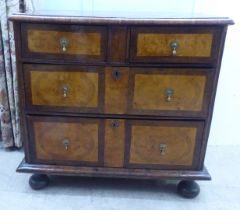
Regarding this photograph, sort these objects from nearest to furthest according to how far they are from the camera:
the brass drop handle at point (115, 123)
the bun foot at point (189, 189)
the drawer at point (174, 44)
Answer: the drawer at point (174, 44)
the brass drop handle at point (115, 123)
the bun foot at point (189, 189)

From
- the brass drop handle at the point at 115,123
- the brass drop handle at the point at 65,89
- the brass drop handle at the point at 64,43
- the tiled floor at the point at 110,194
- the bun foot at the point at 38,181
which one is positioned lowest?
the tiled floor at the point at 110,194

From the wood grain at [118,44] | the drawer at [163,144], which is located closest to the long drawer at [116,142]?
the drawer at [163,144]

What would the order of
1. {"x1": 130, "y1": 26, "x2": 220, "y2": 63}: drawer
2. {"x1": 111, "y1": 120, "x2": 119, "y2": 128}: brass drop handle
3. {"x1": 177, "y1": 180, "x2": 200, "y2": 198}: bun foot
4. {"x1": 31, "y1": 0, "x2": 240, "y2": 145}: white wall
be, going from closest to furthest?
{"x1": 130, "y1": 26, "x2": 220, "y2": 63}: drawer → {"x1": 111, "y1": 120, "x2": 119, "y2": 128}: brass drop handle → {"x1": 177, "y1": 180, "x2": 200, "y2": 198}: bun foot → {"x1": 31, "y1": 0, "x2": 240, "y2": 145}: white wall

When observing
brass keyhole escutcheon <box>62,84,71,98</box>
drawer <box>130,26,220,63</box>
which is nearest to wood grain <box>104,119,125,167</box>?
brass keyhole escutcheon <box>62,84,71,98</box>

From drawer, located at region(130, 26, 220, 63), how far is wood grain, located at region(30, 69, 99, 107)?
0.69ft

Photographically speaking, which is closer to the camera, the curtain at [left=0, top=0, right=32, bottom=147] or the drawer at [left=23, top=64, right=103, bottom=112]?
the drawer at [left=23, top=64, right=103, bottom=112]

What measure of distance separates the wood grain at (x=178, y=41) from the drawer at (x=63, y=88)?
0.67 feet

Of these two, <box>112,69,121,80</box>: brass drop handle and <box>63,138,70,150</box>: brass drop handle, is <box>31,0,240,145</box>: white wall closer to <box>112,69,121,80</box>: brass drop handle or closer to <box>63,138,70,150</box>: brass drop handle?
<box>112,69,121,80</box>: brass drop handle

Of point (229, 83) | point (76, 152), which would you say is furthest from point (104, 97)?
point (229, 83)

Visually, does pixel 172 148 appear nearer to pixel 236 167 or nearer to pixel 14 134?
pixel 236 167

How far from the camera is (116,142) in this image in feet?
4.49

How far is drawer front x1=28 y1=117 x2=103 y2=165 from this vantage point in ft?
4.41

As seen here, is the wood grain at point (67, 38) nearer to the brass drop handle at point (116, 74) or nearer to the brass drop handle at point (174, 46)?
the brass drop handle at point (116, 74)

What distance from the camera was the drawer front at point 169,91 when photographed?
1.24 metres
